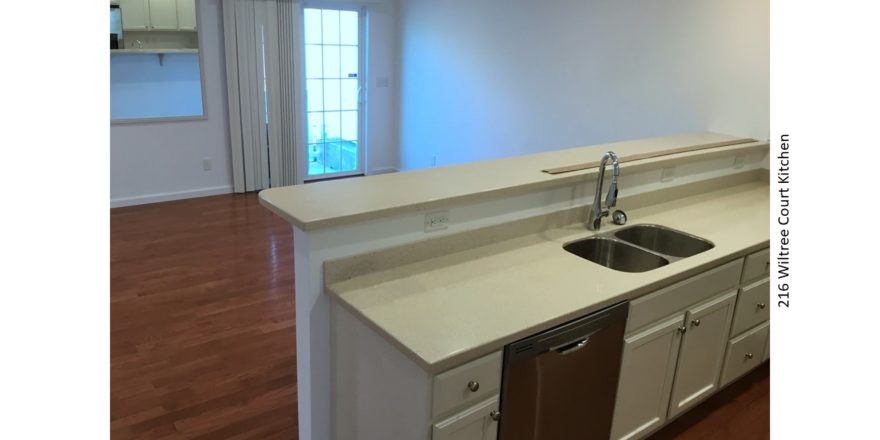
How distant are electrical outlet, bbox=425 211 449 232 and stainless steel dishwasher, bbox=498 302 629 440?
1.92ft

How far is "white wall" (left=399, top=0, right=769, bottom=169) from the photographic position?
370cm

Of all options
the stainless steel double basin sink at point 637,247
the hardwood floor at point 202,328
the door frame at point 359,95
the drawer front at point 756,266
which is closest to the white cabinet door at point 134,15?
the door frame at point 359,95

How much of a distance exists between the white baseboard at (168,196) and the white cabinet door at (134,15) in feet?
A: 4.81

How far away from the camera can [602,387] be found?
6.97 feet

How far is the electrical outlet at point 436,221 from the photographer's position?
2.17 metres

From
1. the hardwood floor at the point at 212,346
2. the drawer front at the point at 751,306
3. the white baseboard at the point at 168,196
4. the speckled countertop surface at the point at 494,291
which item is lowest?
the hardwood floor at the point at 212,346

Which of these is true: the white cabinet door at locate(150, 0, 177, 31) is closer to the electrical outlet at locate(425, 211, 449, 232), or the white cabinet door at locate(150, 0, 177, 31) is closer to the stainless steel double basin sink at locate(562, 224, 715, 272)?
the electrical outlet at locate(425, 211, 449, 232)

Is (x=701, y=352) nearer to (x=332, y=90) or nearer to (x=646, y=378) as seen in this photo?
(x=646, y=378)

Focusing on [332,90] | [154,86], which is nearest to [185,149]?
[154,86]

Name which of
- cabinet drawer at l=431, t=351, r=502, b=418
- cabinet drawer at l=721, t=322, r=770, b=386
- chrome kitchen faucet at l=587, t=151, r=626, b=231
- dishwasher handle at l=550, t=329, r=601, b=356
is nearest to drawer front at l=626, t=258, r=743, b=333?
dishwasher handle at l=550, t=329, r=601, b=356

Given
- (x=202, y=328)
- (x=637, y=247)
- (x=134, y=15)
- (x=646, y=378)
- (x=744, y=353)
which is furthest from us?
(x=134, y=15)

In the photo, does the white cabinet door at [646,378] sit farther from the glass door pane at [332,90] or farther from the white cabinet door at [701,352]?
the glass door pane at [332,90]

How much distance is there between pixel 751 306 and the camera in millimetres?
2709

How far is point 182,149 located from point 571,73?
3.58 meters
